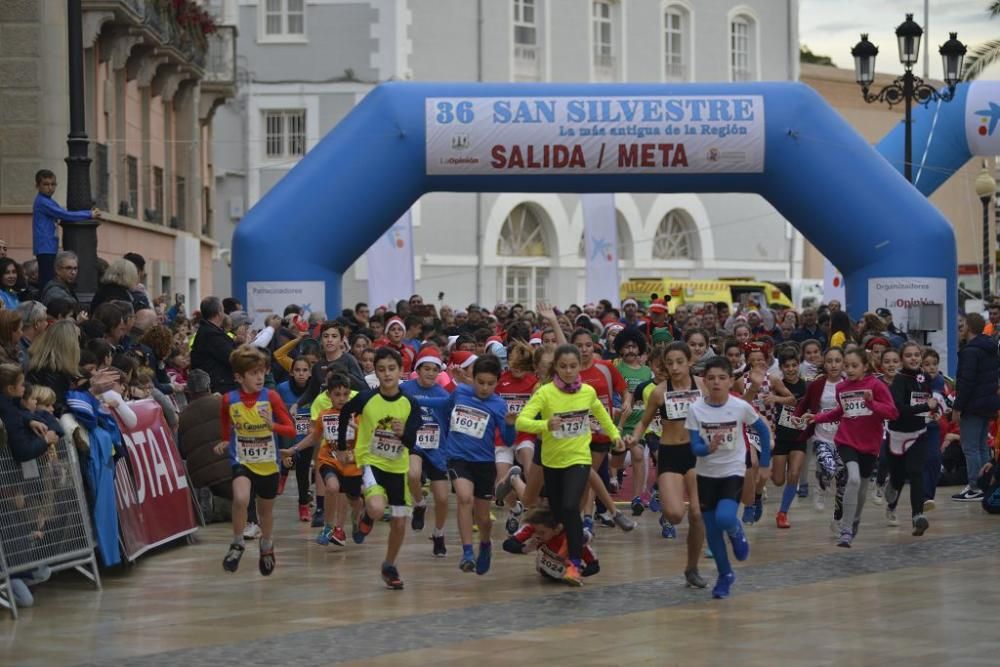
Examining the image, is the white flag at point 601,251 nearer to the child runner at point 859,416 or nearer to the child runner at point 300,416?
the child runner at point 300,416

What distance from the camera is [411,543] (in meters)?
15.1

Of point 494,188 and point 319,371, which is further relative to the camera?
point 494,188

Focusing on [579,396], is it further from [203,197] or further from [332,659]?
[203,197]

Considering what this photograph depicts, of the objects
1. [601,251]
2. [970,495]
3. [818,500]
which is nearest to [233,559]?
[818,500]

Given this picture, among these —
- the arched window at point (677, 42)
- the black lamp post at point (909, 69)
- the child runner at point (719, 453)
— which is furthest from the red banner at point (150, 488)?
the arched window at point (677, 42)

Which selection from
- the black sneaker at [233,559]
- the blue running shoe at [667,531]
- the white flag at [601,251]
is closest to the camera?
the black sneaker at [233,559]

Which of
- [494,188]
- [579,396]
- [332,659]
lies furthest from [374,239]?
[332,659]

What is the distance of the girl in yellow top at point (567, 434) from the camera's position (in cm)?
1239

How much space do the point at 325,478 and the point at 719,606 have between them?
4169 millimetres

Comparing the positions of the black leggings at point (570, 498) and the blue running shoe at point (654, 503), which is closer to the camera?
the black leggings at point (570, 498)

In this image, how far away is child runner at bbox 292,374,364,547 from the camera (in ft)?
47.6

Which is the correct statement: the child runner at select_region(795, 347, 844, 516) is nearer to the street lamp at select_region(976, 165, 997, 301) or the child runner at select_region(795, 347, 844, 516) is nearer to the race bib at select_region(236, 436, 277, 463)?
the race bib at select_region(236, 436, 277, 463)

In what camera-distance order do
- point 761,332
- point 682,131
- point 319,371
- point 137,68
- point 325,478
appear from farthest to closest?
point 137,68
point 761,332
point 682,131
point 319,371
point 325,478

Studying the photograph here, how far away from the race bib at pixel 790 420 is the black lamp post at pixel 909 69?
31.1ft
